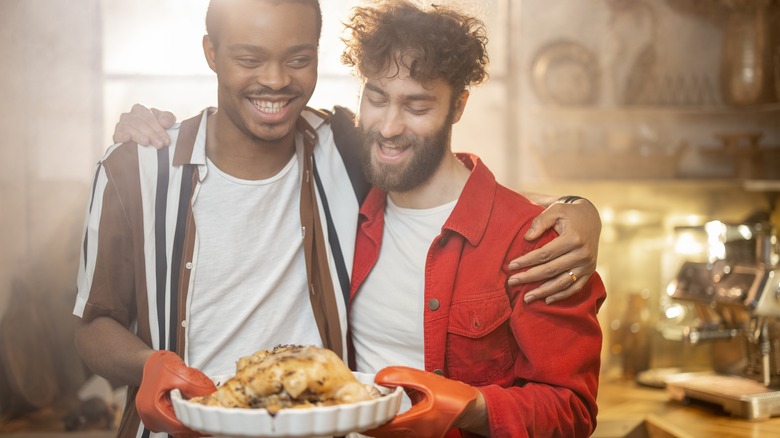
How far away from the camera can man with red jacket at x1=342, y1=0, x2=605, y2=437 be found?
63.6 inches

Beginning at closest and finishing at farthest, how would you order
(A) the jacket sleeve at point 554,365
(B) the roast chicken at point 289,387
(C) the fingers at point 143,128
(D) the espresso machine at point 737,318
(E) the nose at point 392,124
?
(B) the roast chicken at point 289,387, (A) the jacket sleeve at point 554,365, (E) the nose at point 392,124, (C) the fingers at point 143,128, (D) the espresso machine at point 737,318

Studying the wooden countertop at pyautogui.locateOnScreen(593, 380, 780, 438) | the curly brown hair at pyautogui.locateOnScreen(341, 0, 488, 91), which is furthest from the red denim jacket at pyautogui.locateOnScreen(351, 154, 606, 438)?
the wooden countertop at pyautogui.locateOnScreen(593, 380, 780, 438)

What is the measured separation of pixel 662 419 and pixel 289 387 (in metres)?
1.66

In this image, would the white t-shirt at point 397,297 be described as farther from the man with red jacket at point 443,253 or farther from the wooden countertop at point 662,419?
the wooden countertop at point 662,419

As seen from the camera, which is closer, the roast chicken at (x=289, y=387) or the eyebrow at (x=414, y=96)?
the roast chicken at (x=289, y=387)

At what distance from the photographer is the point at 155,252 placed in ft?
5.79

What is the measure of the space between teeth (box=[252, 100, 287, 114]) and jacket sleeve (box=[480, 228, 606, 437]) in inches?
24.5

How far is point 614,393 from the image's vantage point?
3.01 m

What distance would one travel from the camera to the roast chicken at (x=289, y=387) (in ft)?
4.00

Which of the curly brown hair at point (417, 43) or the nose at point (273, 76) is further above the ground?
the curly brown hair at point (417, 43)

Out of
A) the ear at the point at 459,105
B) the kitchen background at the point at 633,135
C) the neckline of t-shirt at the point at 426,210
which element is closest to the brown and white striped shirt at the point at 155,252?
the neckline of t-shirt at the point at 426,210

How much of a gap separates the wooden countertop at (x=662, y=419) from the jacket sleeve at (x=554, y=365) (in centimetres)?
83

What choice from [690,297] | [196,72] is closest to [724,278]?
[690,297]

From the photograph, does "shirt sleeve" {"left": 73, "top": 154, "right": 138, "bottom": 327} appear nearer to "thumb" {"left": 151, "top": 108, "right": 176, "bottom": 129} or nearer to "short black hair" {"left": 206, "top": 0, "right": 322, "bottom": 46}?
"thumb" {"left": 151, "top": 108, "right": 176, "bottom": 129}
